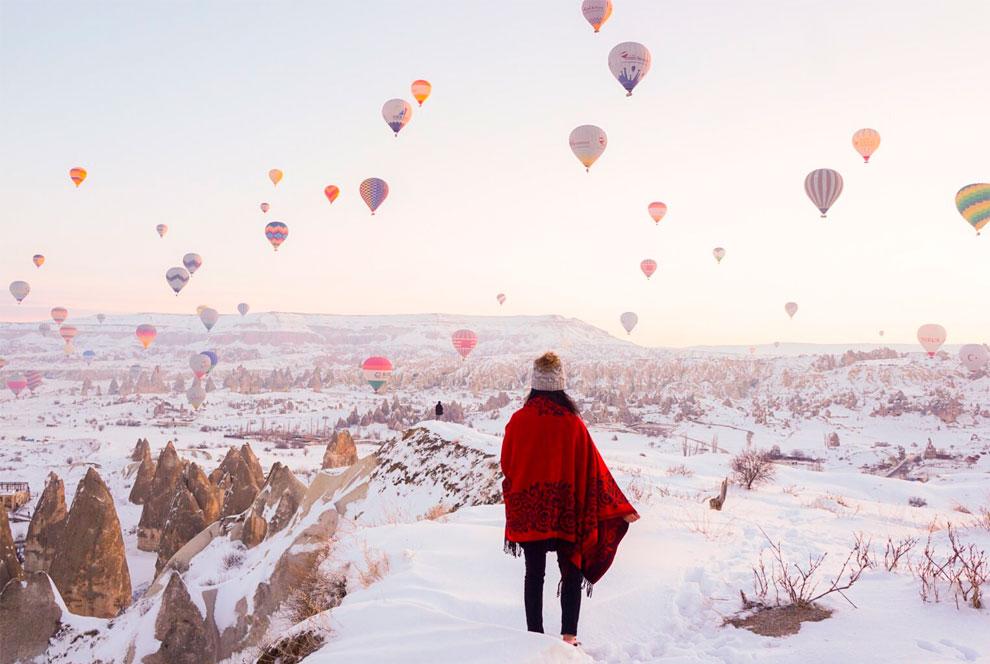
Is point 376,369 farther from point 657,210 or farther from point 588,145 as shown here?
point 588,145

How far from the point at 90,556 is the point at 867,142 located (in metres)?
48.8

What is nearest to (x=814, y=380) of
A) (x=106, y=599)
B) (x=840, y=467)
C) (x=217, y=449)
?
(x=840, y=467)

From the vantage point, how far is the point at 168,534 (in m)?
30.2

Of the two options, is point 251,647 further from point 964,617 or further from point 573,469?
point 964,617

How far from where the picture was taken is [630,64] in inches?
1289

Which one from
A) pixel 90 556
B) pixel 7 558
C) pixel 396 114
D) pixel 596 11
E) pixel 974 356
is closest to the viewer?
pixel 7 558

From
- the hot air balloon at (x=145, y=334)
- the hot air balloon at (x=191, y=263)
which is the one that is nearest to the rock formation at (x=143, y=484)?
the hot air balloon at (x=191, y=263)

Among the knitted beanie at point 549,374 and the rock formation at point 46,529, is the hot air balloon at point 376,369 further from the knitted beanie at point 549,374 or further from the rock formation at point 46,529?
the knitted beanie at point 549,374

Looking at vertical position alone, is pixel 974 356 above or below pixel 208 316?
below

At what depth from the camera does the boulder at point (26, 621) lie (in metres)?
17.0

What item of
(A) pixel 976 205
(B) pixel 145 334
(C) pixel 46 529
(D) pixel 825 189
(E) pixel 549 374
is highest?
(D) pixel 825 189

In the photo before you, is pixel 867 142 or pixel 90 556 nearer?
pixel 90 556

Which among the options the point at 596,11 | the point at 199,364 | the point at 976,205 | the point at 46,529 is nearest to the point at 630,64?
the point at 596,11

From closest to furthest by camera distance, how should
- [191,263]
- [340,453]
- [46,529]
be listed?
[46,529] → [340,453] → [191,263]
